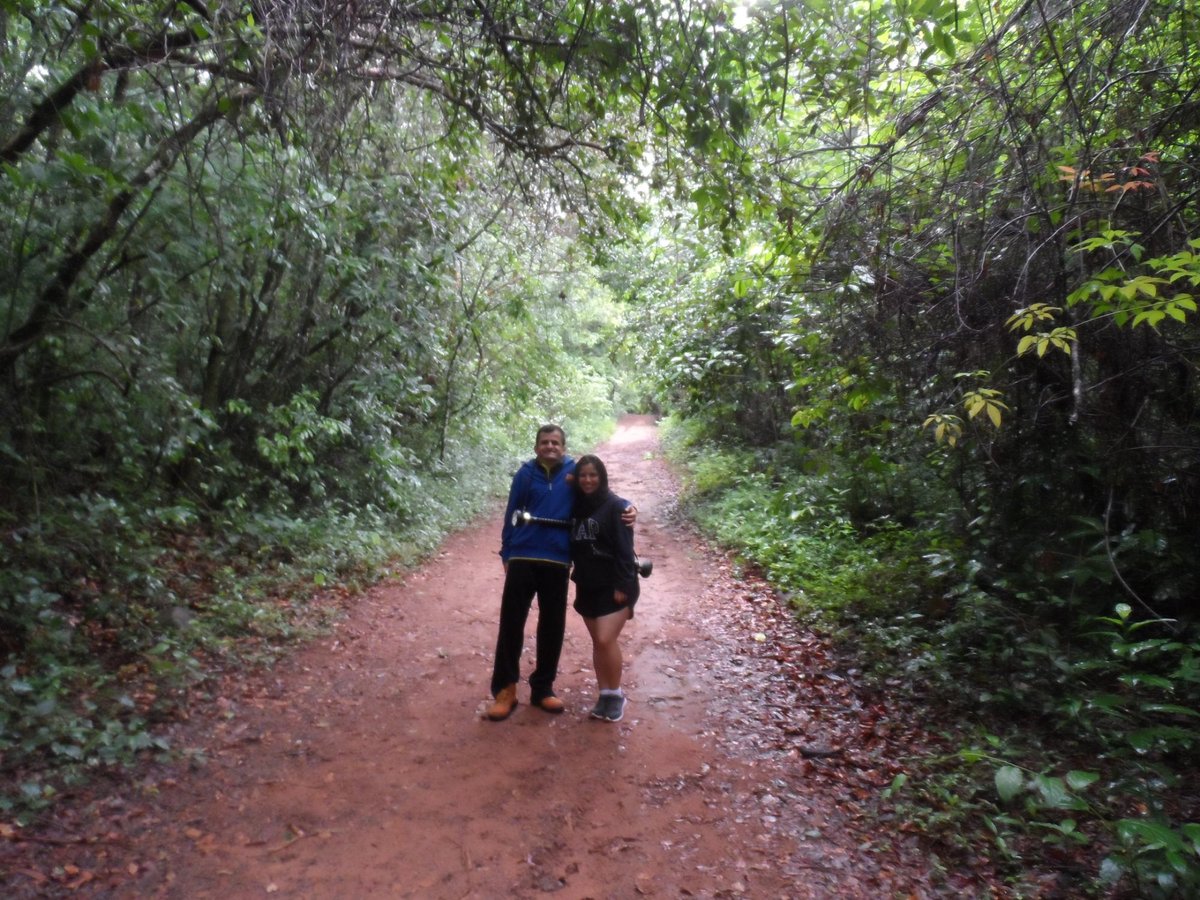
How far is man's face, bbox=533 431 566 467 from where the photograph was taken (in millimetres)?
5113

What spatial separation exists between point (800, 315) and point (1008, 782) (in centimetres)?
501

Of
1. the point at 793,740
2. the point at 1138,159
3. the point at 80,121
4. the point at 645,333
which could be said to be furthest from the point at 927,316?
the point at 645,333

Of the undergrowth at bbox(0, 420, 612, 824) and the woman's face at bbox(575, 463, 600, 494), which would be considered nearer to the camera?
the undergrowth at bbox(0, 420, 612, 824)

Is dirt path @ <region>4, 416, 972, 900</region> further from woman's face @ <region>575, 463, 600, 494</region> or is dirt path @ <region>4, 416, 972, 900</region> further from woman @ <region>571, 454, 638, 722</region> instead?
woman's face @ <region>575, 463, 600, 494</region>

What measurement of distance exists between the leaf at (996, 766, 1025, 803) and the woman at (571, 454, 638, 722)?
7.49ft

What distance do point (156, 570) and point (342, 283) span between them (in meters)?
4.23

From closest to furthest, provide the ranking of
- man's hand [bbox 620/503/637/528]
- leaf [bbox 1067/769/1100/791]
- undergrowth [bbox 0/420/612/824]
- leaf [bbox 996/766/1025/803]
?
leaf [bbox 1067/769/1100/791]
leaf [bbox 996/766/1025/803]
undergrowth [bbox 0/420/612/824]
man's hand [bbox 620/503/637/528]

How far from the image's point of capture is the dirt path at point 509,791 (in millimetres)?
3572

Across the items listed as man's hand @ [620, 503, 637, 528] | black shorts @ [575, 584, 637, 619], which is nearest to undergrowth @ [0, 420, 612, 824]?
black shorts @ [575, 584, 637, 619]

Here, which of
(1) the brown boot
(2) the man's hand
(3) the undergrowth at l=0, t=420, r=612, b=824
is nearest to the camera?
(3) the undergrowth at l=0, t=420, r=612, b=824

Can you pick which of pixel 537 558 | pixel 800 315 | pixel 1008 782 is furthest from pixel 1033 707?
pixel 800 315

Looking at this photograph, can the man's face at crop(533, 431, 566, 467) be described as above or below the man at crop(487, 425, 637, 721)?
above

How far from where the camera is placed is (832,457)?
10469mm

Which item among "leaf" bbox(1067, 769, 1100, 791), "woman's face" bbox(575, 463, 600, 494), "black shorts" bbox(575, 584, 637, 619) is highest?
"woman's face" bbox(575, 463, 600, 494)
